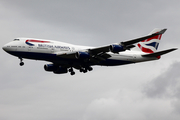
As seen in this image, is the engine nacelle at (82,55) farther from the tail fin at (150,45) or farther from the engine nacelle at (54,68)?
the tail fin at (150,45)

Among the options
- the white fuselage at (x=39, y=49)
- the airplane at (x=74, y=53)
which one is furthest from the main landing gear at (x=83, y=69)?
the white fuselage at (x=39, y=49)

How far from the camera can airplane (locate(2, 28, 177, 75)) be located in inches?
1987

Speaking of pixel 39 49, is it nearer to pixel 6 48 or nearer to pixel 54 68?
pixel 6 48

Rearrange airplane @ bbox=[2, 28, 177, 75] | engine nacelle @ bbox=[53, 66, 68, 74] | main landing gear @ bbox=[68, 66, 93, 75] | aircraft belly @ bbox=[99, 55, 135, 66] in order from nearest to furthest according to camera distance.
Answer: airplane @ bbox=[2, 28, 177, 75], aircraft belly @ bbox=[99, 55, 135, 66], main landing gear @ bbox=[68, 66, 93, 75], engine nacelle @ bbox=[53, 66, 68, 74]

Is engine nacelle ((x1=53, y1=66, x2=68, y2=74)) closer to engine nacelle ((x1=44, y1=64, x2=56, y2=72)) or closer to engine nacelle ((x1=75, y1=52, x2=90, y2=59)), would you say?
engine nacelle ((x1=44, y1=64, x2=56, y2=72))

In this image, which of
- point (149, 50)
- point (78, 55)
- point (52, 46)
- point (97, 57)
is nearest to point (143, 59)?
point (149, 50)

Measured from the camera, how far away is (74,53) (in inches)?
2046

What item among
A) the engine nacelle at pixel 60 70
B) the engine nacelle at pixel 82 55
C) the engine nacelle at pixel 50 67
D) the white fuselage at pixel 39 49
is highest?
the white fuselage at pixel 39 49

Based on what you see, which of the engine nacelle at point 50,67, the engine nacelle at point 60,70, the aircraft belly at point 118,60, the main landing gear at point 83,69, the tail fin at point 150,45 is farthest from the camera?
the tail fin at point 150,45

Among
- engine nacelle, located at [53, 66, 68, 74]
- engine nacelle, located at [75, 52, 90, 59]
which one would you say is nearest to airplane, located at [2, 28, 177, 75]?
engine nacelle, located at [75, 52, 90, 59]

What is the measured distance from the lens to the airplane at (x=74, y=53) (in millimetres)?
50469

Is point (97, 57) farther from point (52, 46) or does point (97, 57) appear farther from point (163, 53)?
point (163, 53)

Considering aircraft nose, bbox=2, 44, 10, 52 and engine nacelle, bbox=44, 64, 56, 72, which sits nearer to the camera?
aircraft nose, bbox=2, 44, 10, 52

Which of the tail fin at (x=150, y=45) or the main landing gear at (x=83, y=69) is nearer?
the main landing gear at (x=83, y=69)
